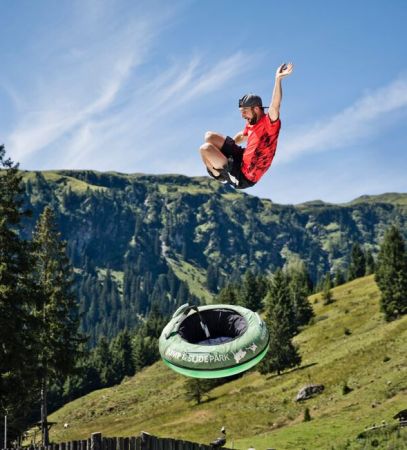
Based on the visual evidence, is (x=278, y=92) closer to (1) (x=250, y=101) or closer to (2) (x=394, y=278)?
(1) (x=250, y=101)

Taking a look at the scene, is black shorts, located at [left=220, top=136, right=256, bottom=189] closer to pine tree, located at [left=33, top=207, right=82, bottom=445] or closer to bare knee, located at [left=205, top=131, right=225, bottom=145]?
bare knee, located at [left=205, top=131, right=225, bottom=145]

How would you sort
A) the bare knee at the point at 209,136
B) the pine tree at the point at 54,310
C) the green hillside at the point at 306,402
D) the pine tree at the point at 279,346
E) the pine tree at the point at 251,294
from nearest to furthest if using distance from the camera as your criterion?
1. the bare knee at the point at 209,136
2. the green hillside at the point at 306,402
3. the pine tree at the point at 54,310
4. the pine tree at the point at 279,346
5. the pine tree at the point at 251,294

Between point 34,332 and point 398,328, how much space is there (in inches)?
1848

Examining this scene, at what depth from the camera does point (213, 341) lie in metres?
13.9

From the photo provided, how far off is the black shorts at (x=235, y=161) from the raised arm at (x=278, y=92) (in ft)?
3.38

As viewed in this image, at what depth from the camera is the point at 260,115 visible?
933 cm

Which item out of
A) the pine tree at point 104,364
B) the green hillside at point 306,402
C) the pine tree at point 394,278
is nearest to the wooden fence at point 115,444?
the green hillside at point 306,402

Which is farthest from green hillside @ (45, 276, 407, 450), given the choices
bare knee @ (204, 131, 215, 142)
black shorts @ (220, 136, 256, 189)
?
bare knee @ (204, 131, 215, 142)

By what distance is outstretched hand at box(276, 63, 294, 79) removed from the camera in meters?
8.70

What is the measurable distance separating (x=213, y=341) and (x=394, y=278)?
68.0 m

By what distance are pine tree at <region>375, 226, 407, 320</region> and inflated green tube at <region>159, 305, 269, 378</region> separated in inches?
2620

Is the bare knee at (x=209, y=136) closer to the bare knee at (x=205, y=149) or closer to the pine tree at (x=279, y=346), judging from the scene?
the bare knee at (x=205, y=149)

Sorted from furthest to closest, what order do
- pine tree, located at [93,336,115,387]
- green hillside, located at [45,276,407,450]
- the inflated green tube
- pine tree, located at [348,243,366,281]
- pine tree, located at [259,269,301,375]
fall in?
pine tree, located at [348,243,366,281], pine tree, located at [93,336,115,387], pine tree, located at [259,269,301,375], green hillside, located at [45,276,407,450], the inflated green tube

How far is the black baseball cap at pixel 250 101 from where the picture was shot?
361 inches
